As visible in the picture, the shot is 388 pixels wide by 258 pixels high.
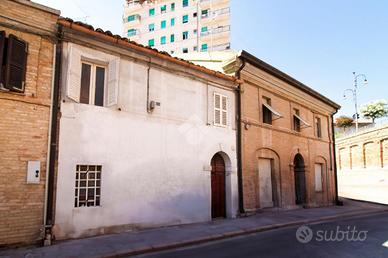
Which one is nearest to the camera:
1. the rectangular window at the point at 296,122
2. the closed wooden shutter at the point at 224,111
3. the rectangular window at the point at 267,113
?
the closed wooden shutter at the point at 224,111

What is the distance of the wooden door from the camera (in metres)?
14.8

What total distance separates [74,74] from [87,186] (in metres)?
3.17

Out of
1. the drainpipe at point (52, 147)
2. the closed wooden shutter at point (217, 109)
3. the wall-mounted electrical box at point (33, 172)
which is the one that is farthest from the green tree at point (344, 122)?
the wall-mounted electrical box at point (33, 172)

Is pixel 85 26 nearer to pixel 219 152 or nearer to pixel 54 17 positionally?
pixel 54 17

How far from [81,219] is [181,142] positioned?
427cm

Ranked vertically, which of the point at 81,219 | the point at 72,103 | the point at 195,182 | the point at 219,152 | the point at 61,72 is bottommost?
the point at 81,219

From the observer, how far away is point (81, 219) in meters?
8.36

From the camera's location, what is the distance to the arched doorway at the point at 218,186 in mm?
12422

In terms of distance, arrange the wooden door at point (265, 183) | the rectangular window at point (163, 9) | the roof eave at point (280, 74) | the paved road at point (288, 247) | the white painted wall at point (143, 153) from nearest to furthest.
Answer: the paved road at point (288, 247) → the white painted wall at point (143, 153) → the roof eave at point (280, 74) → the wooden door at point (265, 183) → the rectangular window at point (163, 9)

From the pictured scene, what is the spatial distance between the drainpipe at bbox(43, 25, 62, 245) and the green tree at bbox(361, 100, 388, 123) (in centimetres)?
5744

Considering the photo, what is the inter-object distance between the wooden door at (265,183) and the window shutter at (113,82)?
8.28 m

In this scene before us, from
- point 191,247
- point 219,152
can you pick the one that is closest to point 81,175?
point 191,247

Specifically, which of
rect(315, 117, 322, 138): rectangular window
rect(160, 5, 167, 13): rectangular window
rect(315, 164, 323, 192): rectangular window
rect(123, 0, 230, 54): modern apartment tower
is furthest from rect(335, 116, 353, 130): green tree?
rect(315, 164, 323, 192): rectangular window

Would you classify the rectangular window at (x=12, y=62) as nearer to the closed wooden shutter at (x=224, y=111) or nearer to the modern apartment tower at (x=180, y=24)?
the closed wooden shutter at (x=224, y=111)
